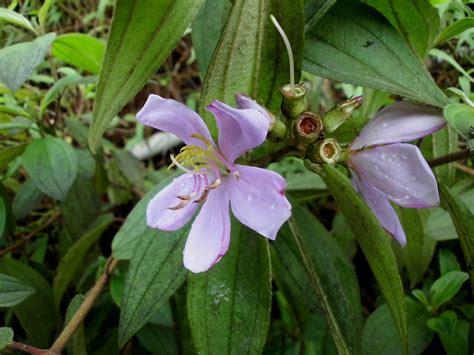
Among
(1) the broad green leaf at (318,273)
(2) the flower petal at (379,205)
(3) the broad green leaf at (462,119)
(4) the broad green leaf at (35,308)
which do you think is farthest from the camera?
(4) the broad green leaf at (35,308)

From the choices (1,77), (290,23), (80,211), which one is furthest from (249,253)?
(80,211)

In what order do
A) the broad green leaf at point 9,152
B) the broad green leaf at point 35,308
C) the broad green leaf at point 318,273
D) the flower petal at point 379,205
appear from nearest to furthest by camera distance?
the flower petal at point 379,205, the broad green leaf at point 318,273, the broad green leaf at point 35,308, the broad green leaf at point 9,152

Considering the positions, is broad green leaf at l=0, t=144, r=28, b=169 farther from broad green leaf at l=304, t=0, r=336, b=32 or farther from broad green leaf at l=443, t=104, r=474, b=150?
broad green leaf at l=443, t=104, r=474, b=150

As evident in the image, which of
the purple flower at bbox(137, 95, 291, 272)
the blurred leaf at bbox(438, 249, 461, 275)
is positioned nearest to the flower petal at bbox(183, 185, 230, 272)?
the purple flower at bbox(137, 95, 291, 272)

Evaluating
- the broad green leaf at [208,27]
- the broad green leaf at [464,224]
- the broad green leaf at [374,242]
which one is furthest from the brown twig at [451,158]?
the broad green leaf at [208,27]

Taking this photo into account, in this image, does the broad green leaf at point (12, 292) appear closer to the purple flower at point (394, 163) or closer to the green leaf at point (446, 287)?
the purple flower at point (394, 163)

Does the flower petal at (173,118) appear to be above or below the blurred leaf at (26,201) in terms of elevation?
above

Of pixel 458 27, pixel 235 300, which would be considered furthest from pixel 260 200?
pixel 458 27

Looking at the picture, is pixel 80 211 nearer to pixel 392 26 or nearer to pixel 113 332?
pixel 113 332
